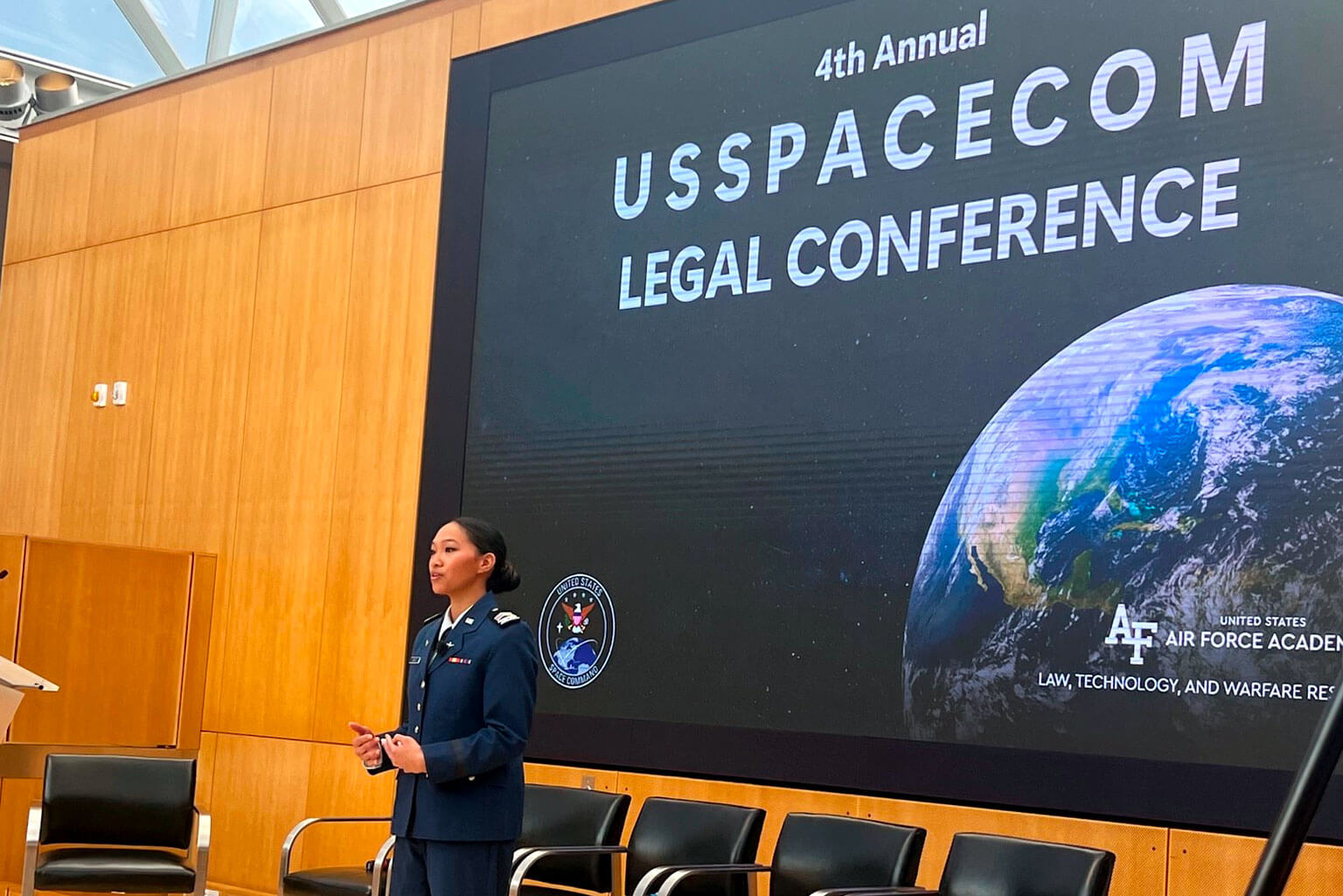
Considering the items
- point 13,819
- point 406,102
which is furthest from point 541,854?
point 406,102

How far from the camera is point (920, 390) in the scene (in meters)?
5.17

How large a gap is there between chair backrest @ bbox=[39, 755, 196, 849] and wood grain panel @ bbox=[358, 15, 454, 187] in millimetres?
2936

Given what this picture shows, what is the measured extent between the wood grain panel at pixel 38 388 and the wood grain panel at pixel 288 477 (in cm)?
182

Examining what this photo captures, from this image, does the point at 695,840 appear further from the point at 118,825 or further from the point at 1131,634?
the point at 118,825

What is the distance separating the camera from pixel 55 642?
6926 mm

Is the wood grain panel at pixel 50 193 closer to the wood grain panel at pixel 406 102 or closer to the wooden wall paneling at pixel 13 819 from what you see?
the wood grain panel at pixel 406 102

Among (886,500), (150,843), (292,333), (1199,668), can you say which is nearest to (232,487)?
(292,333)

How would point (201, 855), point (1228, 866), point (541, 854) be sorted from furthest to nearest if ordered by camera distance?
point (201, 855), point (541, 854), point (1228, 866)

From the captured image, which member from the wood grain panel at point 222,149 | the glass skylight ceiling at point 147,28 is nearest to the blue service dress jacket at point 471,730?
the wood grain panel at point 222,149

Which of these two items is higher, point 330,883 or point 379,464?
point 379,464

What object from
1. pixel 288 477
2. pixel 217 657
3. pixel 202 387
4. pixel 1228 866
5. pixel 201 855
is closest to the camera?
pixel 1228 866

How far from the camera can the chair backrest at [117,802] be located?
5.75 m

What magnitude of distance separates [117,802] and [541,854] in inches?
77.1

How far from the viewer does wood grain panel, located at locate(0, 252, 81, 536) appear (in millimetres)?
8844
